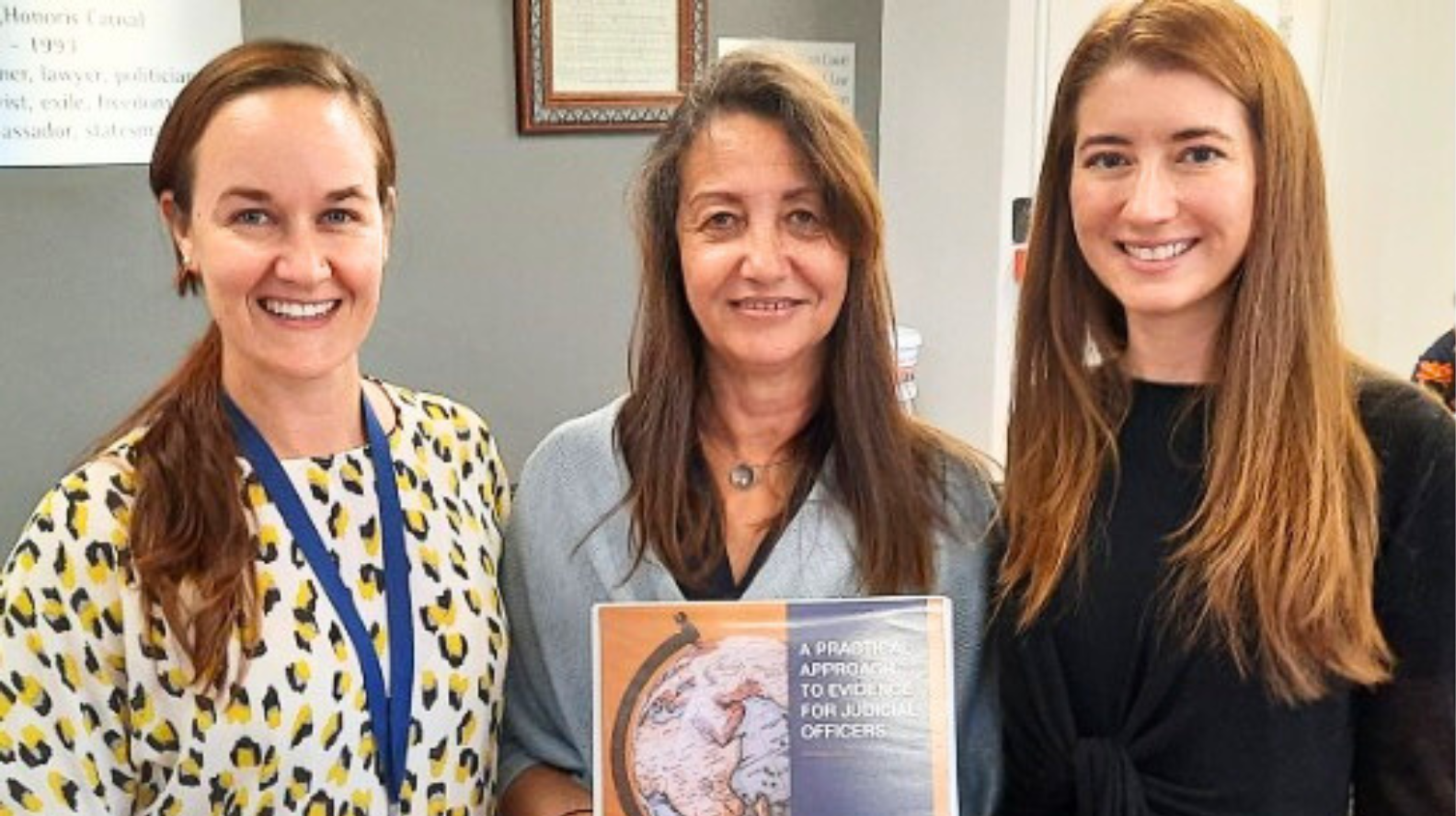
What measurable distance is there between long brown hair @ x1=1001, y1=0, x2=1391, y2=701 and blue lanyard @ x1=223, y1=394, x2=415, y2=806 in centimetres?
62

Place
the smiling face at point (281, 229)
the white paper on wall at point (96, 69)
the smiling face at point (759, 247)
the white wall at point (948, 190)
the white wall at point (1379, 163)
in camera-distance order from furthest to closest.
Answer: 1. the white wall at point (1379, 163)
2. the white wall at point (948, 190)
3. the white paper on wall at point (96, 69)
4. the smiling face at point (759, 247)
5. the smiling face at point (281, 229)

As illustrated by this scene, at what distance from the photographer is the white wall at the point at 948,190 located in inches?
131

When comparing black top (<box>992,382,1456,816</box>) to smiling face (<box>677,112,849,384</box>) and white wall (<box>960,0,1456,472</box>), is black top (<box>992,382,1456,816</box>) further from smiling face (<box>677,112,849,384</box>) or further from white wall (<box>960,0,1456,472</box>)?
white wall (<box>960,0,1456,472</box>)

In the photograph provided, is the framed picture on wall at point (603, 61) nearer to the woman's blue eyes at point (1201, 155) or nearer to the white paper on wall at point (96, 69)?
the white paper on wall at point (96, 69)

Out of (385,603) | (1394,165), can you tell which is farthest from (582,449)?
(1394,165)

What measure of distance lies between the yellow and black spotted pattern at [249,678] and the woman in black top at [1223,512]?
586 millimetres

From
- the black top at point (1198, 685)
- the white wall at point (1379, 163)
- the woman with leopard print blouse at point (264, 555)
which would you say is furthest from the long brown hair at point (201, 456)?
the white wall at point (1379, 163)

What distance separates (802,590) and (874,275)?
1.17 feet

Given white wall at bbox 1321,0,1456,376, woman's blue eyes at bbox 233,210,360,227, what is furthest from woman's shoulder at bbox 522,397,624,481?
white wall at bbox 1321,0,1456,376

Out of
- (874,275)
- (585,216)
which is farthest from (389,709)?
(585,216)

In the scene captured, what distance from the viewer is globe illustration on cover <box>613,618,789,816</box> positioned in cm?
134

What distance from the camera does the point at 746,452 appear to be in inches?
63.4

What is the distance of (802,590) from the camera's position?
1485 millimetres

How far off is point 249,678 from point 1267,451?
100 cm
